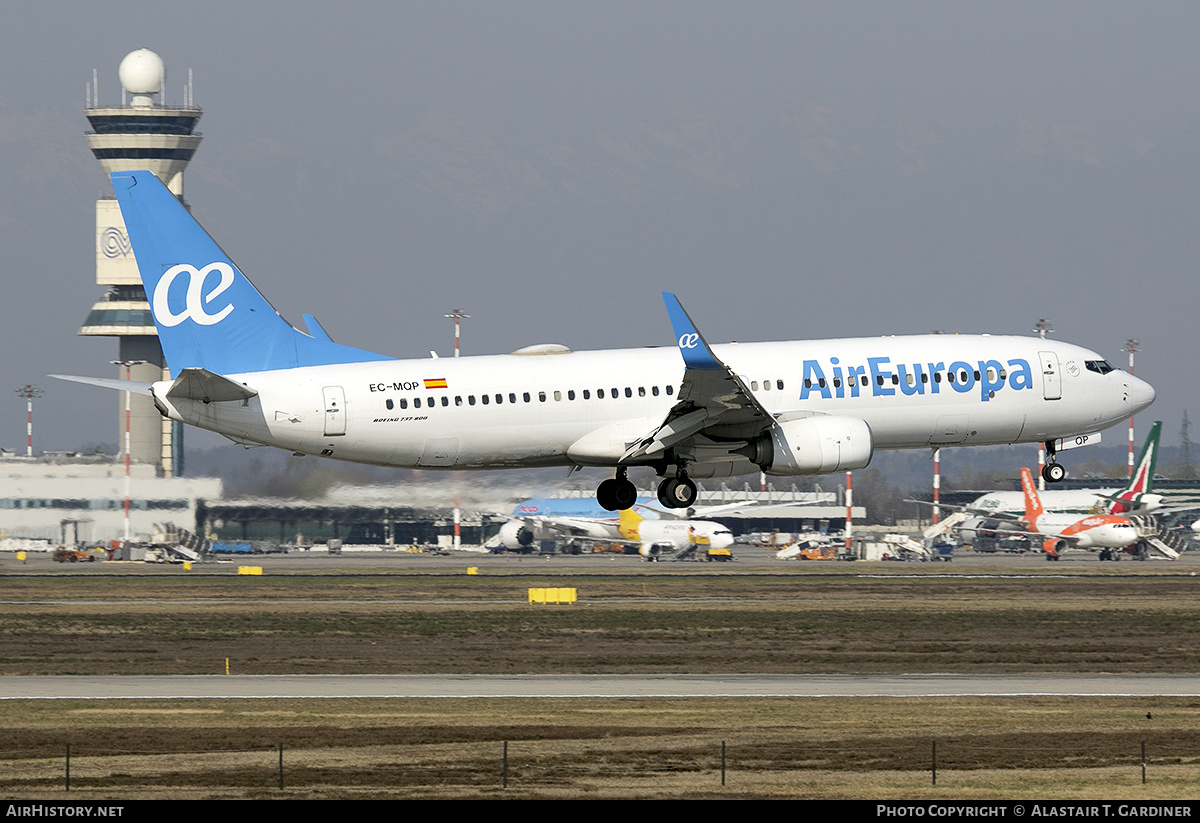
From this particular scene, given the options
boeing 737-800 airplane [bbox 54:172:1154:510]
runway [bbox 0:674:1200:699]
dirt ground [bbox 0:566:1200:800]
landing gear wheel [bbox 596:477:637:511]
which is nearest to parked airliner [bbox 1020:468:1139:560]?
dirt ground [bbox 0:566:1200:800]

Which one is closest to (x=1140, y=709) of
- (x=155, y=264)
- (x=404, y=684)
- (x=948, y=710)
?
(x=948, y=710)

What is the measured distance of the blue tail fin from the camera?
49750mm

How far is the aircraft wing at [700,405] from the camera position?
47.2 meters

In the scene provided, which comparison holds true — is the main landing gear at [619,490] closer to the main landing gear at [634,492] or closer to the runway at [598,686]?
the main landing gear at [634,492]

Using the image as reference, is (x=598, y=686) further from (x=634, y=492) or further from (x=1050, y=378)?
(x=1050, y=378)

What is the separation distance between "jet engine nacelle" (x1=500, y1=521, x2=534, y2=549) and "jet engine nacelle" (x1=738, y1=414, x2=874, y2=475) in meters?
85.0

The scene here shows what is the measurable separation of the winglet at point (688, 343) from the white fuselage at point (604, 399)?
3.48 meters

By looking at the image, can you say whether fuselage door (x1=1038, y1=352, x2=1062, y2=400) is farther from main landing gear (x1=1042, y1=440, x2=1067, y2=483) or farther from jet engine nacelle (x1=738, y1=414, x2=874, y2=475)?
jet engine nacelle (x1=738, y1=414, x2=874, y2=475)

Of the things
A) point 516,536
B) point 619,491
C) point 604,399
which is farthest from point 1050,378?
point 516,536

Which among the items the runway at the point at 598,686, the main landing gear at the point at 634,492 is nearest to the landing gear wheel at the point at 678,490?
the main landing gear at the point at 634,492

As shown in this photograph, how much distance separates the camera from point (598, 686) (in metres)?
44.4

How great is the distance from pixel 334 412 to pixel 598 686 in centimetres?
1175
